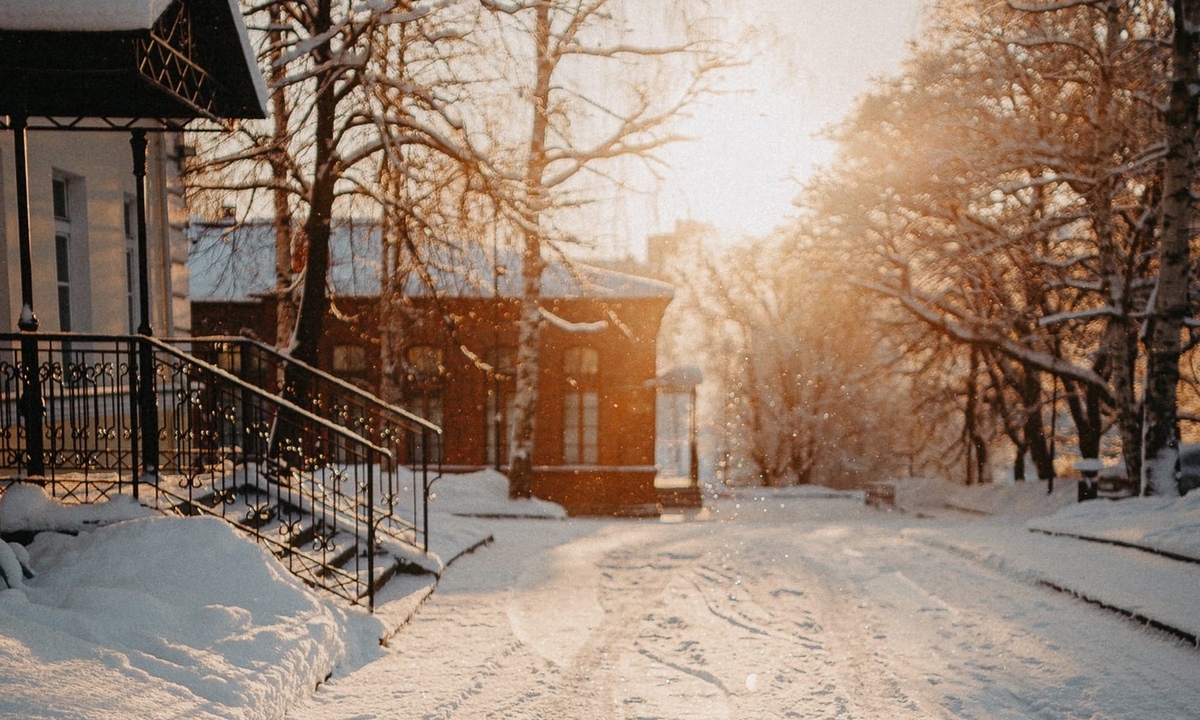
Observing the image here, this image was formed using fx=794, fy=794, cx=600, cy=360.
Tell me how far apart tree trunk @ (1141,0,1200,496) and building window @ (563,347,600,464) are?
1499cm

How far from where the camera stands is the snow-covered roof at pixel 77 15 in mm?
5875

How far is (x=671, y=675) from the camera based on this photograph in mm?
5352

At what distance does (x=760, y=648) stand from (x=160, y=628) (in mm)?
4021

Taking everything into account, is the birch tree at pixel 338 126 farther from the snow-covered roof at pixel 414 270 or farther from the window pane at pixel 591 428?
the window pane at pixel 591 428

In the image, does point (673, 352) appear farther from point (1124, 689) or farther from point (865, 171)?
point (1124, 689)

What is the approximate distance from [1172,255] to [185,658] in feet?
42.3

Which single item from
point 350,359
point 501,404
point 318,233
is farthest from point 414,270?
point 350,359

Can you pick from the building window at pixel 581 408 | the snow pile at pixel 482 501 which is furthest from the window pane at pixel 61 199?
the building window at pixel 581 408

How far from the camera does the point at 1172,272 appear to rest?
1127 cm

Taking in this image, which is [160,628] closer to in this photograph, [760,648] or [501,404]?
[760,648]

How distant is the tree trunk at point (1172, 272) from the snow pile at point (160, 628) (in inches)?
443

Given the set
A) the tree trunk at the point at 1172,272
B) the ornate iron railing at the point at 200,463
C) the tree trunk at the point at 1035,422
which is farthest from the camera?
the tree trunk at the point at 1035,422

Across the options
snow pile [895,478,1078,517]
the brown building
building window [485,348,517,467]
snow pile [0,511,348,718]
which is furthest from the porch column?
snow pile [895,478,1078,517]

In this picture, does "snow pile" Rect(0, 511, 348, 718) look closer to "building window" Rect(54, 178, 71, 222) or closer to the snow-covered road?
the snow-covered road
